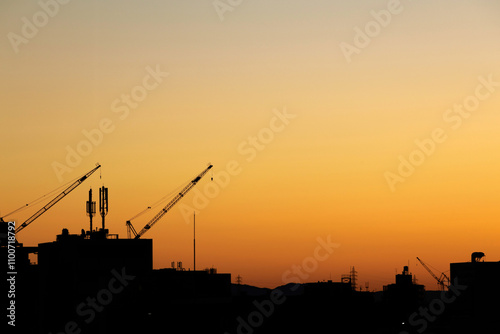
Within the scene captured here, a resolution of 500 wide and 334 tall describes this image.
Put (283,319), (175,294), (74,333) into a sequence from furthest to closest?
(175,294) < (283,319) < (74,333)

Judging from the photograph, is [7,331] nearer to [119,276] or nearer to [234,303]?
[119,276]

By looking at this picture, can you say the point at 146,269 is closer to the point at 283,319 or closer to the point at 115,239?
the point at 115,239

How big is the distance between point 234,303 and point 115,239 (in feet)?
109

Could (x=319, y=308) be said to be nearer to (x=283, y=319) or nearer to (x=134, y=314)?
(x=283, y=319)

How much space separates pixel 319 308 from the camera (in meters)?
186

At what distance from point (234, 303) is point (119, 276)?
3065cm

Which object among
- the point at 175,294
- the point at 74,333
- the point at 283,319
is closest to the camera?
the point at 74,333

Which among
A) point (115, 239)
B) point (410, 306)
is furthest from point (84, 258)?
point (410, 306)

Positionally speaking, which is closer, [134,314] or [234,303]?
[134,314]

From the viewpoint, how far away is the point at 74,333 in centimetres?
16450

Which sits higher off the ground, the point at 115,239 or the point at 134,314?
the point at 115,239

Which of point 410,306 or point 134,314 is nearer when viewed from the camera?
point 134,314

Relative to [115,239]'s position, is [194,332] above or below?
below

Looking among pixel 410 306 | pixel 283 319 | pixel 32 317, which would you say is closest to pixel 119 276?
pixel 32 317
